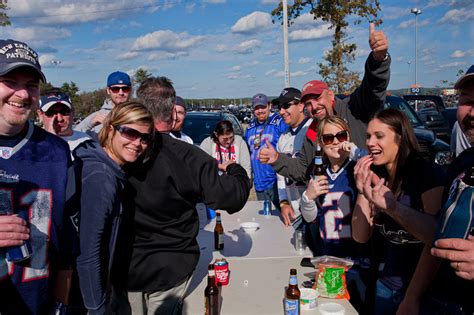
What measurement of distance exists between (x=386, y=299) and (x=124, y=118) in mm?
1872

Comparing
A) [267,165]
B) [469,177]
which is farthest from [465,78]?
[267,165]

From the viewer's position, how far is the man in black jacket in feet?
7.75

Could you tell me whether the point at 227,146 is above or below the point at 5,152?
below

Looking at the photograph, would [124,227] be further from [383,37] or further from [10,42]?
[383,37]

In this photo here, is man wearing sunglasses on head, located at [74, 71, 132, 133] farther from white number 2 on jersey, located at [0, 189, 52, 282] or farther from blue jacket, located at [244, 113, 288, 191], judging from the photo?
white number 2 on jersey, located at [0, 189, 52, 282]

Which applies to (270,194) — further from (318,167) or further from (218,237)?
(318,167)

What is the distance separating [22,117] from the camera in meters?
1.68

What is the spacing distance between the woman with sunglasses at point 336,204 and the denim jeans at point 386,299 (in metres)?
0.24

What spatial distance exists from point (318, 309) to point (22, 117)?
5.94ft

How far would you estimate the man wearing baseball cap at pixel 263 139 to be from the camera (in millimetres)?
5859

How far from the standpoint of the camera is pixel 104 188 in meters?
2.04

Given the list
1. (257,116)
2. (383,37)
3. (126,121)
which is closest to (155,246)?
(126,121)

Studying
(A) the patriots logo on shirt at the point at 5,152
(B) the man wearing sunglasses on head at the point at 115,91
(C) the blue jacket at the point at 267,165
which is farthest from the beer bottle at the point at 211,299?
(C) the blue jacket at the point at 267,165

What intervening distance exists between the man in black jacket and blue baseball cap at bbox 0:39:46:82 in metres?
0.87
